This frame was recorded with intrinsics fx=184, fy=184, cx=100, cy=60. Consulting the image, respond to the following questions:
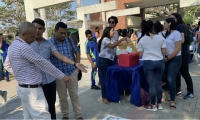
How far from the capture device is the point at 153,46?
122 inches

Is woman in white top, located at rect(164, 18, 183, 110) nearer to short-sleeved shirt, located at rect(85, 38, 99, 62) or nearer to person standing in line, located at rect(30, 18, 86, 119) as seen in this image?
person standing in line, located at rect(30, 18, 86, 119)

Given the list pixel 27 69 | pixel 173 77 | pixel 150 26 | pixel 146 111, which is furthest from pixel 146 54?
pixel 27 69

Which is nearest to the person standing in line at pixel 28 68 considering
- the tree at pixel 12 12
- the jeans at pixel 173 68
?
the jeans at pixel 173 68

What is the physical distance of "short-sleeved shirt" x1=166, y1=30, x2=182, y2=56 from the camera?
3256 mm

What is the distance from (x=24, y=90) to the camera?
2.04 m

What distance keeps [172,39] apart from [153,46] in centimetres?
47

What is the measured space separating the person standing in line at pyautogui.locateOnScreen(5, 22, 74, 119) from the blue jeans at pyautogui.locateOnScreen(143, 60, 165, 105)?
164 centimetres

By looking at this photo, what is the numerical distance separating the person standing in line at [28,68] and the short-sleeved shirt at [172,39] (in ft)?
6.95

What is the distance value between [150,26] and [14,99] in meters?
3.81

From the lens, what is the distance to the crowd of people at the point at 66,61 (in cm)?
199

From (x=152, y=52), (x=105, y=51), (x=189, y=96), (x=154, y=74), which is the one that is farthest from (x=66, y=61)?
(x=189, y=96)

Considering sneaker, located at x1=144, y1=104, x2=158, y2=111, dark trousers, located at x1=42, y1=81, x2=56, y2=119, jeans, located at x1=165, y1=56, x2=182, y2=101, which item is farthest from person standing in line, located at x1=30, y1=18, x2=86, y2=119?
jeans, located at x1=165, y1=56, x2=182, y2=101

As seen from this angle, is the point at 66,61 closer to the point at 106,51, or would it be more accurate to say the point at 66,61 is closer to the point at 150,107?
the point at 106,51

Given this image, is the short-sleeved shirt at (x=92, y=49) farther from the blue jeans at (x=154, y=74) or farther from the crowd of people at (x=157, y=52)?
the blue jeans at (x=154, y=74)
